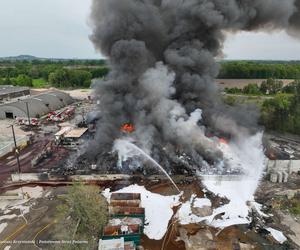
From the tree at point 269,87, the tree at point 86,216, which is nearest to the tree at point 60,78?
the tree at point 269,87

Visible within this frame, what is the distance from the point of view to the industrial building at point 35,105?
51.6 meters

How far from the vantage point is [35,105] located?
2199 inches

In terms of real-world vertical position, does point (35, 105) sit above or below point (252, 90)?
above

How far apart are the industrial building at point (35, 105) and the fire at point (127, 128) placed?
76.4 feet

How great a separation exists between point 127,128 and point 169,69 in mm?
9269

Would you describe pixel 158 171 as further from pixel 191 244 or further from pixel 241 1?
pixel 241 1

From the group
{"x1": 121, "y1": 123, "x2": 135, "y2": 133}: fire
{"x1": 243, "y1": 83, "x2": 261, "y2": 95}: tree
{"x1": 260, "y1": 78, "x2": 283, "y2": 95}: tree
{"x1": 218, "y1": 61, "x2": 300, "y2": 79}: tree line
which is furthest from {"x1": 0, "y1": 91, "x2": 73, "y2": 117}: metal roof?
{"x1": 218, "y1": 61, "x2": 300, "y2": 79}: tree line

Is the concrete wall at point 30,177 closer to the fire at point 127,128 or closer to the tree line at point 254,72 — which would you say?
the fire at point 127,128

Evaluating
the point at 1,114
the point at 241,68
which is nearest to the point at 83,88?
the point at 1,114

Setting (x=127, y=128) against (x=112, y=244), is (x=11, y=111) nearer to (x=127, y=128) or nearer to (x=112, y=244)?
(x=127, y=128)

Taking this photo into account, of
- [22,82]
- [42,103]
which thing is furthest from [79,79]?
[42,103]

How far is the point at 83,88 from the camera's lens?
94.8 m

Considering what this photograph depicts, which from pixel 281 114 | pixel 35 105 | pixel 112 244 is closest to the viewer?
pixel 112 244

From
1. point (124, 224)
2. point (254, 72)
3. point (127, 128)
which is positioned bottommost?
point (124, 224)
